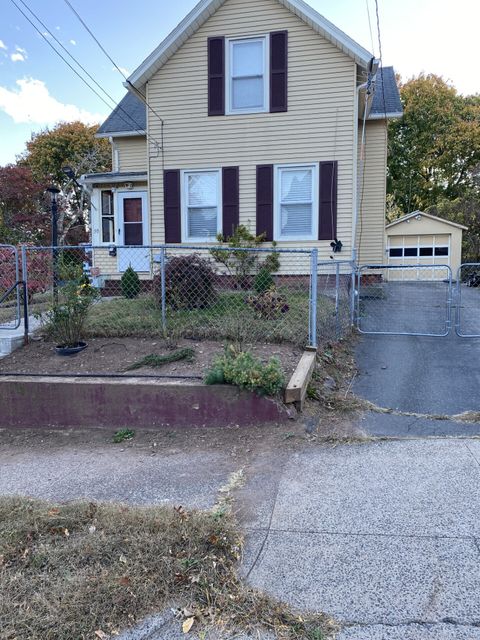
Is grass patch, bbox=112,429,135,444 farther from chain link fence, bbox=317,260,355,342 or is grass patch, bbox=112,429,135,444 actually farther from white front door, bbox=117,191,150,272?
white front door, bbox=117,191,150,272

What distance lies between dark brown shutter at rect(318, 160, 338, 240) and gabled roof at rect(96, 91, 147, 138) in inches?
218

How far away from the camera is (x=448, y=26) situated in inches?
375

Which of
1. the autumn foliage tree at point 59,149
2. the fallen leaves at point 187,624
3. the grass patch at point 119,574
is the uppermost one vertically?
the autumn foliage tree at point 59,149

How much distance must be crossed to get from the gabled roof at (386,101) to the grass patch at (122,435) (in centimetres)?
1103

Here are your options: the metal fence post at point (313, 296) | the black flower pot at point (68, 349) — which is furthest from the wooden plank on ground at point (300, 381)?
the black flower pot at point (68, 349)

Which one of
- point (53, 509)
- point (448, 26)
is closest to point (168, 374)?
point (53, 509)

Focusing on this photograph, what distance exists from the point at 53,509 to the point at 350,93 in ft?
34.2

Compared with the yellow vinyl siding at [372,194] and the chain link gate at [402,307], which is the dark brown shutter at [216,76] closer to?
the yellow vinyl siding at [372,194]

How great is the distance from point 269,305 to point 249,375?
9.06 feet

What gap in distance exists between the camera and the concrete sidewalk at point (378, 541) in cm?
225

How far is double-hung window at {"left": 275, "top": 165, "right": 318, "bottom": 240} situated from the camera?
1116cm

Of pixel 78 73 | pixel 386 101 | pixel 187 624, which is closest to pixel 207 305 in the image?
pixel 187 624

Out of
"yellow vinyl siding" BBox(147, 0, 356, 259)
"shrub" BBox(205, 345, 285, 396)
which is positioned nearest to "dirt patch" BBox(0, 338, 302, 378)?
"shrub" BBox(205, 345, 285, 396)

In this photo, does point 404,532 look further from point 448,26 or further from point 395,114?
point 395,114
